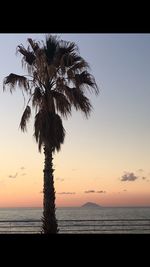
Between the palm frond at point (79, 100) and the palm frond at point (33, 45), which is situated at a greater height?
the palm frond at point (33, 45)

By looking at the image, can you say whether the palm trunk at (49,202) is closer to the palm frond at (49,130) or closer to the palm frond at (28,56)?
the palm frond at (49,130)

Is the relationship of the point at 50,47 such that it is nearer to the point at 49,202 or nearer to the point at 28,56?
the point at 28,56

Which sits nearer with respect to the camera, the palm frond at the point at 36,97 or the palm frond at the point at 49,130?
the palm frond at the point at 49,130

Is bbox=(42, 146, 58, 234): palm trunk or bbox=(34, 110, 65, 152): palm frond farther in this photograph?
bbox=(34, 110, 65, 152): palm frond

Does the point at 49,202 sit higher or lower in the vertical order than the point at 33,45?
lower

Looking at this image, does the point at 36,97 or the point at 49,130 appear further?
the point at 36,97

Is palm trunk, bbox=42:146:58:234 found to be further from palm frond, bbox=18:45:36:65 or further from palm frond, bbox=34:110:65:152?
palm frond, bbox=18:45:36:65

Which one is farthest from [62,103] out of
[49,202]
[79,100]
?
[49,202]

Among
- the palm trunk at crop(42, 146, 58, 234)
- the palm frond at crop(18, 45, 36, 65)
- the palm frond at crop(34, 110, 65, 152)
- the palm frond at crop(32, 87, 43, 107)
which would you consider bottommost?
the palm trunk at crop(42, 146, 58, 234)
